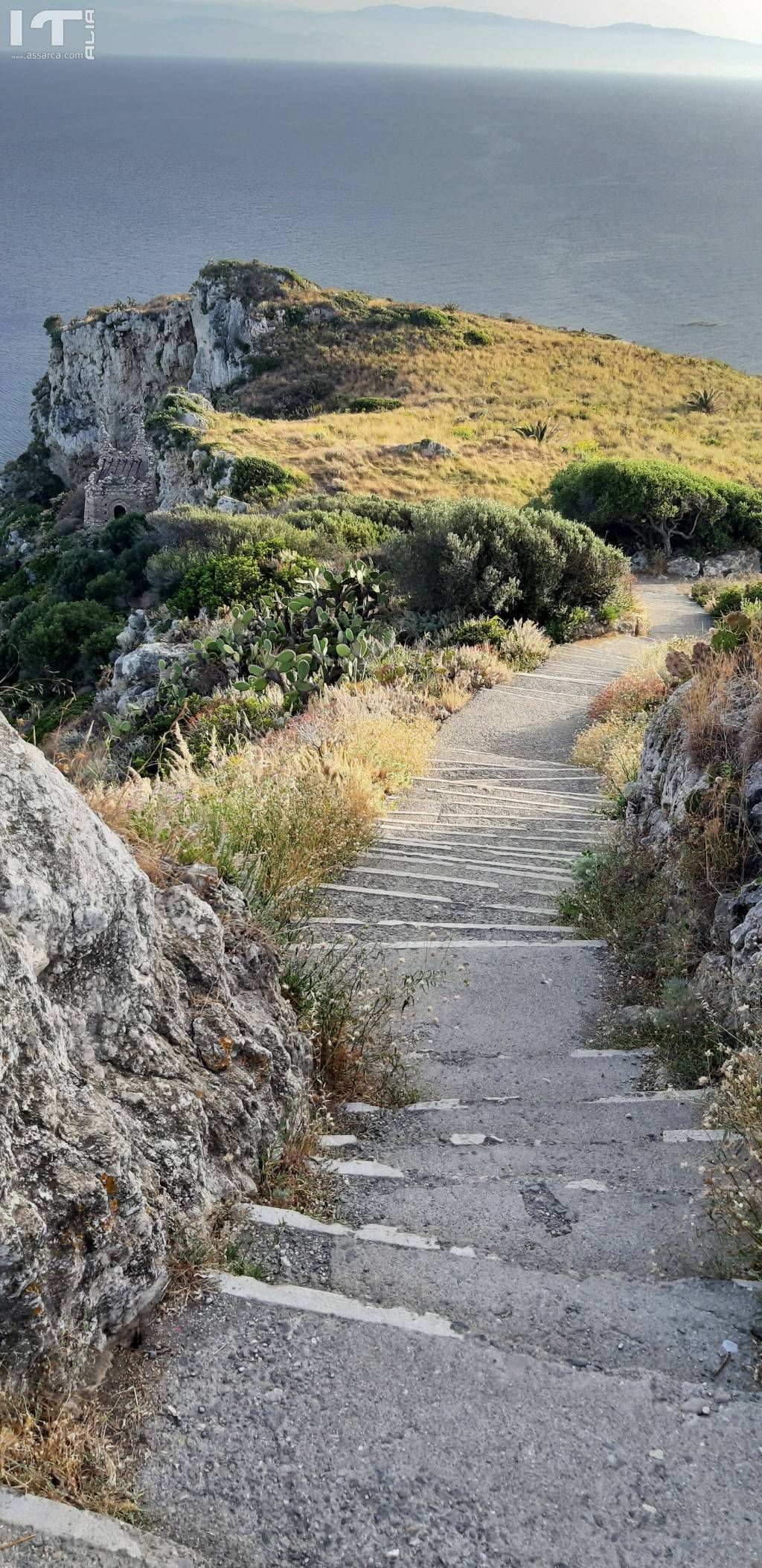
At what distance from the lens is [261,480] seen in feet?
119

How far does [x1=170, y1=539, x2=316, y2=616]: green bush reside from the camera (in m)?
19.7

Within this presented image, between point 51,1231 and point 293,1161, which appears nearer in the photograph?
point 51,1231

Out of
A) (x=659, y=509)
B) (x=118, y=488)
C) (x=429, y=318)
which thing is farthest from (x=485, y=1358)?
(x=429, y=318)

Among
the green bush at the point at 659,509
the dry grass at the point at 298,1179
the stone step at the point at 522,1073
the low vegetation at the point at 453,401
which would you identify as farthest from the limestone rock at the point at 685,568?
the dry grass at the point at 298,1179

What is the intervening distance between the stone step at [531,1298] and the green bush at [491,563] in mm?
14969

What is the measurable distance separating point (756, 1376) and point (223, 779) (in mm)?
5974

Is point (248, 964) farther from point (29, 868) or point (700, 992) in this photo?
point (700, 992)

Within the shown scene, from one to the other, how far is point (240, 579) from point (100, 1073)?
58.3 feet

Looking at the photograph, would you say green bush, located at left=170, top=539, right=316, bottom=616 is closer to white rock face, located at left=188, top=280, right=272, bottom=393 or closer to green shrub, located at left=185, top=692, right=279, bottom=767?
green shrub, located at left=185, top=692, right=279, bottom=767

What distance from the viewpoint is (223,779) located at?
814 cm

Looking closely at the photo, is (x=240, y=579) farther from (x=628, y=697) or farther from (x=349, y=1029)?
(x=349, y=1029)

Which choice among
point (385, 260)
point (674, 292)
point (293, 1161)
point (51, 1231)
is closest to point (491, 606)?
point (293, 1161)

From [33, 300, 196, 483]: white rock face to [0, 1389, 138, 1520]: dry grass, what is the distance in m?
71.2

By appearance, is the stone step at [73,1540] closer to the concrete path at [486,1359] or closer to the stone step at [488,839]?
the concrete path at [486,1359]
